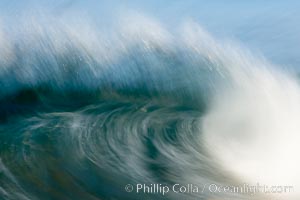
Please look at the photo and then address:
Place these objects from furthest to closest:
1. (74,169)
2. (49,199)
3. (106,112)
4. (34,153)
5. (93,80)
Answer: (93,80)
(106,112)
(34,153)
(74,169)
(49,199)

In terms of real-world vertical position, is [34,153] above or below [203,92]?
below

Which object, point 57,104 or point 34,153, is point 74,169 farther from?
point 57,104

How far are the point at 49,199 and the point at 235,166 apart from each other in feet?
6.49

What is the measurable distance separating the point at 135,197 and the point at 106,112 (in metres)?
2.15

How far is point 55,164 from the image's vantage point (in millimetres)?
3793

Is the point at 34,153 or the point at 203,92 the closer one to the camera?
the point at 34,153

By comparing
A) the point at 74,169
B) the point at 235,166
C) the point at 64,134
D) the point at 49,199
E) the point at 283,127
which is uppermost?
the point at 283,127

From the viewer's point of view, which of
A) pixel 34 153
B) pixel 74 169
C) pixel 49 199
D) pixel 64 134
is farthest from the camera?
pixel 64 134

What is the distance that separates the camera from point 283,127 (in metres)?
4.90

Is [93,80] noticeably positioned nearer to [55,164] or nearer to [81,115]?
[81,115]

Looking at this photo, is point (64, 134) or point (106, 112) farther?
point (106, 112)

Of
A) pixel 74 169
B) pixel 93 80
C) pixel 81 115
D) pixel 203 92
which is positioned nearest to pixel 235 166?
pixel 74 169

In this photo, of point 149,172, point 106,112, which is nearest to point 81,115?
point 106,112

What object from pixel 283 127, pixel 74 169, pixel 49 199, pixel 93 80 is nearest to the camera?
pixel 49 199
